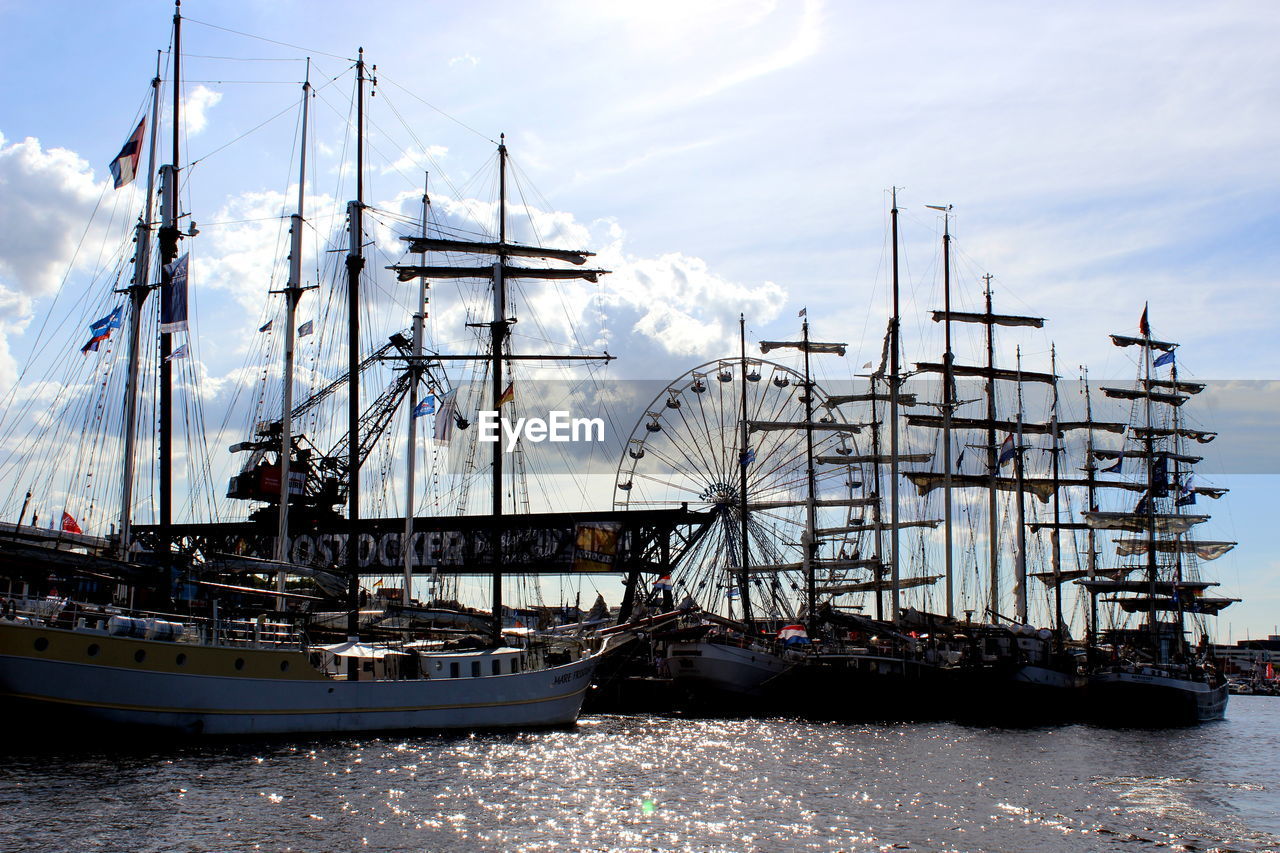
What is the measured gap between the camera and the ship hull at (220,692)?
3919 cm

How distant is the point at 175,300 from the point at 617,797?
27.9 meters

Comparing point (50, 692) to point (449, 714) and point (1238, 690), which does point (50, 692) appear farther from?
point (1238, 690)

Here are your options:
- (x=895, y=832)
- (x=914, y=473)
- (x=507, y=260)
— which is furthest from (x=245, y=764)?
(x=914, y=473)

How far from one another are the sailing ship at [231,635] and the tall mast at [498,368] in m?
0.11

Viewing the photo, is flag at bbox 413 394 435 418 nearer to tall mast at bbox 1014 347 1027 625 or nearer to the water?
the water

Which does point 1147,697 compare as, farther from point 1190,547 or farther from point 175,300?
point 175,300

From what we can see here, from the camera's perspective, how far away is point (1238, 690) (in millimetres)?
163000

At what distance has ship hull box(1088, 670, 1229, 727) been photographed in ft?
273

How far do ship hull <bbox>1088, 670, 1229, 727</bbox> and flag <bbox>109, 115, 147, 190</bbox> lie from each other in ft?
232

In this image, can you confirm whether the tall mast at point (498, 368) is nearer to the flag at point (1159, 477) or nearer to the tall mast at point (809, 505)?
the tall mast at point (809, 505)

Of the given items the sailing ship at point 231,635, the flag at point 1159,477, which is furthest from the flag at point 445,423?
the flag at point 1159,477

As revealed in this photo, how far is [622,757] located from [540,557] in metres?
54.3

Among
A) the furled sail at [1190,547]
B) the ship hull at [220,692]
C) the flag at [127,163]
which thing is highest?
the flag at [127,163]

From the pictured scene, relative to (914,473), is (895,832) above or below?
below
